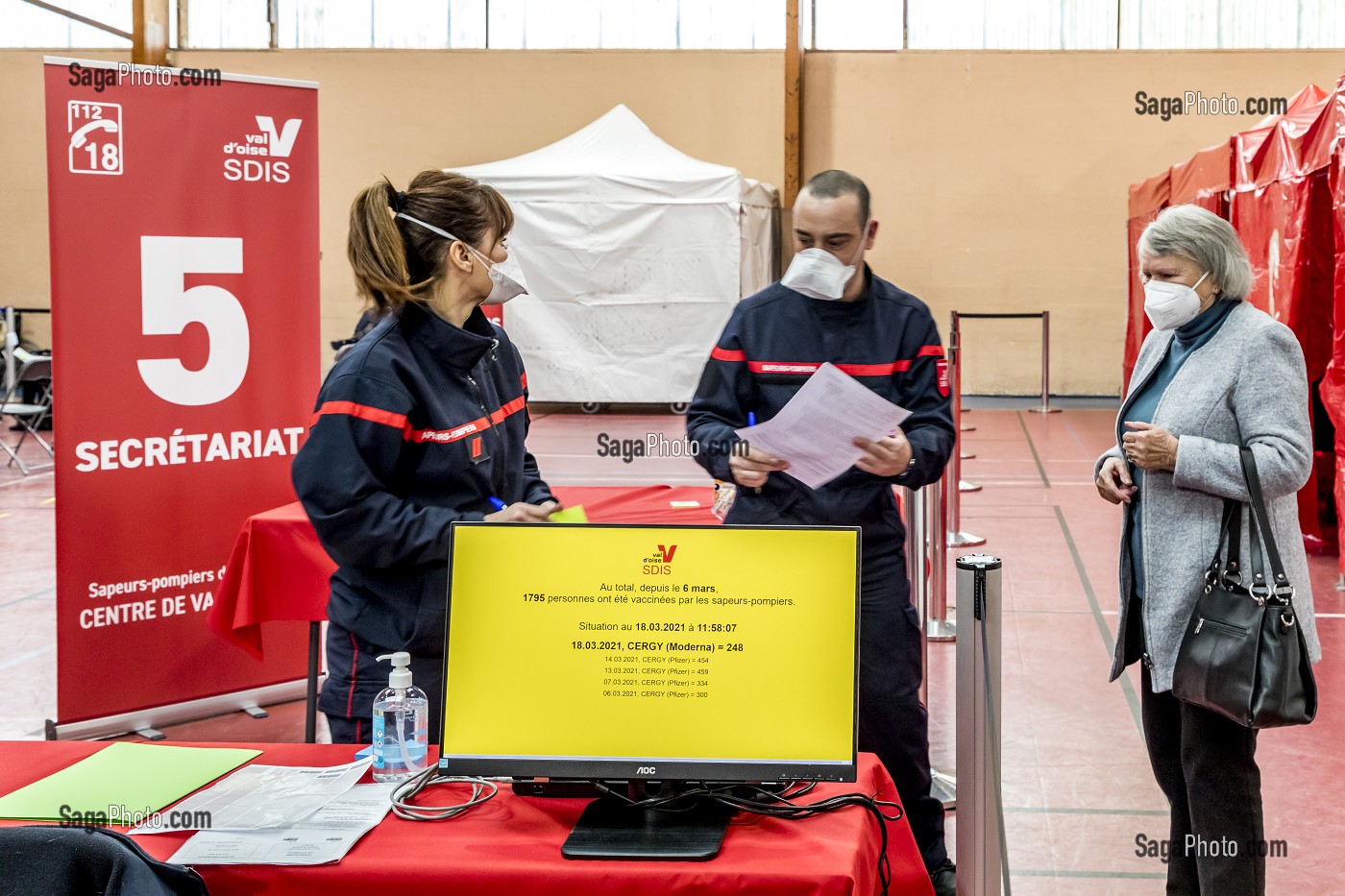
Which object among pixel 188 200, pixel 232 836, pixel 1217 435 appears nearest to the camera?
pixel 232 836

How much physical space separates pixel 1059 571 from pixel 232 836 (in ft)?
17.9

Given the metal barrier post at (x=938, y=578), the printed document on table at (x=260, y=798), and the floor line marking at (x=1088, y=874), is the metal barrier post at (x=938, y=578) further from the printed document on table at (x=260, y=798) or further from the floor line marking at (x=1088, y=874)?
the printed document on table at (x=260, y=798)

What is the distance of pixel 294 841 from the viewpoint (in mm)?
1471

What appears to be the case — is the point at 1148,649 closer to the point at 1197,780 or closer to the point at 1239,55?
the point at 1197,780

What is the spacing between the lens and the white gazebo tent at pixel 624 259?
1221cm

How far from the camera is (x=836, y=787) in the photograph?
1.63 metres

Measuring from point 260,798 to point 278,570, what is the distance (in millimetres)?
2222

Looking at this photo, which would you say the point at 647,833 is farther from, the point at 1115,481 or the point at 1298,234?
the point at 1298,234

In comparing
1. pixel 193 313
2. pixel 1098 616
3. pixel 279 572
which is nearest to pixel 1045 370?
pixel 1098 616

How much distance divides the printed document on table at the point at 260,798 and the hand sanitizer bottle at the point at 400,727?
4 cm

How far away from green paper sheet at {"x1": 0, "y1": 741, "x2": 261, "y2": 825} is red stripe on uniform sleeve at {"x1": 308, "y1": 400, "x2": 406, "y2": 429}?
53cm

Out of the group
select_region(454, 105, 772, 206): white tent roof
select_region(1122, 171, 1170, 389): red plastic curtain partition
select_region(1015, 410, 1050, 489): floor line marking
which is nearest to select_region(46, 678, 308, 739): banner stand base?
select_region(1015, 410, 1050, 489): floor line marking

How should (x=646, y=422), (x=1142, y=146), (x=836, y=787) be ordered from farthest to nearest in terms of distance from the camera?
(x=1142, y=146) < (x=646, y=422) < (x=836, y=787)

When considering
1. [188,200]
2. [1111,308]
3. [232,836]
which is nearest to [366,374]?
[232,836]
